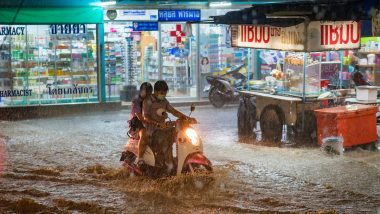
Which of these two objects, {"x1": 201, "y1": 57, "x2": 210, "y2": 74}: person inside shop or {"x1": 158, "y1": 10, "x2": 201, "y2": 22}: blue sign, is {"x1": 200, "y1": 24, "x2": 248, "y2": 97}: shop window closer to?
{"x1": 201, "y1": 57, "x2": 210, "y2": 74}: person inside shop

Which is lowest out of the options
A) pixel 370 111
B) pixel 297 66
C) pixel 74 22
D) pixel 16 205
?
pixel 16 205

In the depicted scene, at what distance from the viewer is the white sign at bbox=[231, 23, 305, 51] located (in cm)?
1258

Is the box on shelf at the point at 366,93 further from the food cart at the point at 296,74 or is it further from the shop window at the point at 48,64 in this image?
the shop window at the point at 48,64

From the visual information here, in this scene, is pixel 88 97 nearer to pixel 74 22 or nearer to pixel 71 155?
pixel 74 22

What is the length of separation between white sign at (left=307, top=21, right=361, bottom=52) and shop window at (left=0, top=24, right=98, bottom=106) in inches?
331

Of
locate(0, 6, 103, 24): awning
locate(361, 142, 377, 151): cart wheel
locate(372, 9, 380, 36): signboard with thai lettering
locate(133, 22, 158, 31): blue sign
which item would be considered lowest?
locate(361, 142, 377, 151): cart wheel

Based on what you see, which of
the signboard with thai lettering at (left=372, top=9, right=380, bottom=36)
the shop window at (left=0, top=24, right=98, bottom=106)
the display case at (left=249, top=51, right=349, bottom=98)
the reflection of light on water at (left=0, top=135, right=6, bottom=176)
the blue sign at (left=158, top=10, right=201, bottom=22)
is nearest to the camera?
the reflection of light on water at (left=0, top=135, right=6, bottom=176)

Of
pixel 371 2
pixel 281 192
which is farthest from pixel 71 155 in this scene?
pixel 371 2

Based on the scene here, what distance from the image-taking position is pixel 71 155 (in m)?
12.6

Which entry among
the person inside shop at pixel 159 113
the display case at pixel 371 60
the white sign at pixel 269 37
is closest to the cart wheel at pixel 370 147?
the white sign at pixel 269 37

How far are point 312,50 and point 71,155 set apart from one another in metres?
5.40

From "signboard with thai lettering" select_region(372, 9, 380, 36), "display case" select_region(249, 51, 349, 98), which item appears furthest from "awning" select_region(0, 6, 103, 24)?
"signboard with thai lettering" select_region(372, 9, 380, 36)

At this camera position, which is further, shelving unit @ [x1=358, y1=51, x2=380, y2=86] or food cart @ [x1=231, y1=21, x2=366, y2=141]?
shelving unit @ [x1=358, y1=51, x2=380, y2=86]

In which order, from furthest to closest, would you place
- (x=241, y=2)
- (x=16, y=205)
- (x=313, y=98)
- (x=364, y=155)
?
(x=241, y=2) → (x=313, y=98) → (x=364, y=155) → (x=16, y=205)
